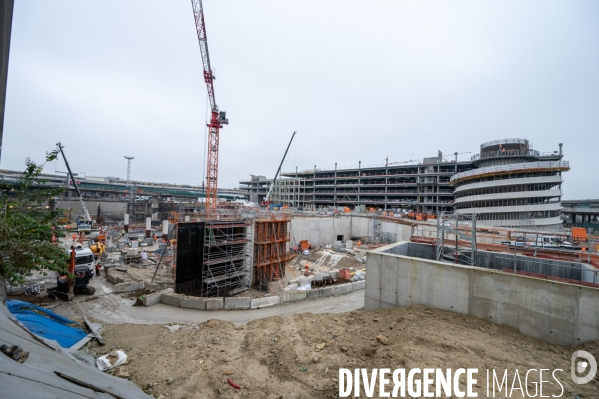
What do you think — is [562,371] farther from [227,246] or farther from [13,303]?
[227,246]

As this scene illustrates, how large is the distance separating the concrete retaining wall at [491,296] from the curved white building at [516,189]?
33.8 meters

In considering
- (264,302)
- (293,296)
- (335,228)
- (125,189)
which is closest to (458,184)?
(335,228)

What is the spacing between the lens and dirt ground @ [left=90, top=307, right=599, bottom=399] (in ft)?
19.5

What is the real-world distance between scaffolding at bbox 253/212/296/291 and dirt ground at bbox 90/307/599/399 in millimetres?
12965

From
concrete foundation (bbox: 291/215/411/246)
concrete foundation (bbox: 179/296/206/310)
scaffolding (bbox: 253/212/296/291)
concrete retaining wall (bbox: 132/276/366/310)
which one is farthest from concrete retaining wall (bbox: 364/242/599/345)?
concrete foundation (bbox: 291/215/411/246)

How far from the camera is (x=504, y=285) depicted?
8.42 m

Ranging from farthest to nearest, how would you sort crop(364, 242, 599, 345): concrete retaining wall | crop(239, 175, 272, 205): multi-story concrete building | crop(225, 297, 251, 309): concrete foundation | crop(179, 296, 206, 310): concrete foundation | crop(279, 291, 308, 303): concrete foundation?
crop(239, 175, 272, 205): multi-story concrete building < crop(279, 291, 308, 303): concrete foundation < crop(225, 297, 251, 309): concrete foundation < crop(179, 296, 206, 310): concrete foundation < crop(364, 242, 599, 345): concrete retaining wall

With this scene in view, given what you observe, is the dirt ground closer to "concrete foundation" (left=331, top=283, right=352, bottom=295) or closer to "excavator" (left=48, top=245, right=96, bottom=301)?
"excavator" (left=48, top=245, right=96, bottom=301)

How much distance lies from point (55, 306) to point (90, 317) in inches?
106

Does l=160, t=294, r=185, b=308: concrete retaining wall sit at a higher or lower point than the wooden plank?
lower

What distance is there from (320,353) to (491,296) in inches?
232

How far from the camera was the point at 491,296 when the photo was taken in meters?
8.59

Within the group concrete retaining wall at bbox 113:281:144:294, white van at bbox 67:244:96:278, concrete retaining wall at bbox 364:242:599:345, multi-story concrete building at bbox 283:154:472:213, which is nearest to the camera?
concrete retaining wall at bbox 364:242:599:345

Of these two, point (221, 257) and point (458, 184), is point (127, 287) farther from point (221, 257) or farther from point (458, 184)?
point (458, 184)
